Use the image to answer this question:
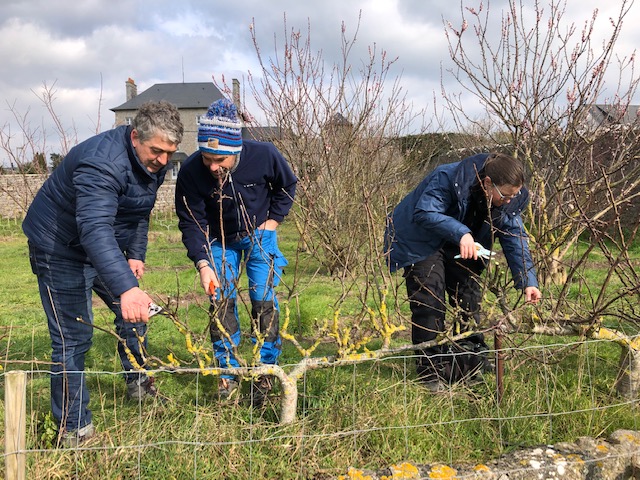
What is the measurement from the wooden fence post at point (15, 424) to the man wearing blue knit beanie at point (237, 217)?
0.92m

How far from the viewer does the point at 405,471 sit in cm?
209

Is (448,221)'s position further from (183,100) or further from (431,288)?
(183,100)

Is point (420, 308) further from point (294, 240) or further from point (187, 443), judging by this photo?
point (294, 240)

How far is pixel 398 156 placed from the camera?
824 cm

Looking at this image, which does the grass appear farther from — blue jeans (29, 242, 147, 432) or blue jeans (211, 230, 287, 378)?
blue jeans (211, 230, 287, 378)

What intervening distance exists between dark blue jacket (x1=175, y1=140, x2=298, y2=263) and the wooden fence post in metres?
1.10

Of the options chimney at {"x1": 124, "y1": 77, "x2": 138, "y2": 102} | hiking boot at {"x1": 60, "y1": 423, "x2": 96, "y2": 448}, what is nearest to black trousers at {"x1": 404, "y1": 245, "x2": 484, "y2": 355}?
hiking boot at {"x1": 60, "y1": 423, "x2": 96, "y2": 448}

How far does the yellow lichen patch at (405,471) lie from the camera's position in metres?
2.07

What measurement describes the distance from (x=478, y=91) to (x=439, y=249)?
284 cm

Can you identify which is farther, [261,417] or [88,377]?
[88,377]

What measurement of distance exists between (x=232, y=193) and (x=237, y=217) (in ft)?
0.50

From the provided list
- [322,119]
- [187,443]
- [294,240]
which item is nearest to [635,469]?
[187,443]

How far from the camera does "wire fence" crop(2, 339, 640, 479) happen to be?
2.16 m

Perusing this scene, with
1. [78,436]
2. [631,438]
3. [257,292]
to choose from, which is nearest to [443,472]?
[631,438]
